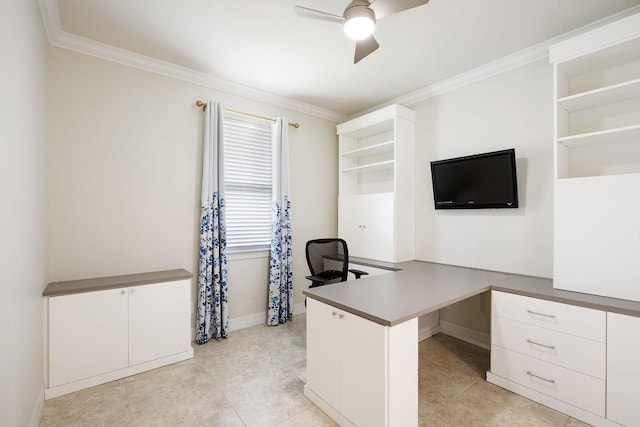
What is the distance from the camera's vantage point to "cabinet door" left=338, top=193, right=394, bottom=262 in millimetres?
3305

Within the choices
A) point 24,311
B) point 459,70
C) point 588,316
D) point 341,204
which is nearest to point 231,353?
point 24,311

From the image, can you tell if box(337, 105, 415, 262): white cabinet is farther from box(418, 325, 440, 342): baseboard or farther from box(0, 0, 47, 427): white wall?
box(0, 0, 47, 427): white wall

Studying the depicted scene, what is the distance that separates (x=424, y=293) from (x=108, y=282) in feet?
8.11

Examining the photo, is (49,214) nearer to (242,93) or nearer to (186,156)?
(186,156)

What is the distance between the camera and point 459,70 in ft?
9.50

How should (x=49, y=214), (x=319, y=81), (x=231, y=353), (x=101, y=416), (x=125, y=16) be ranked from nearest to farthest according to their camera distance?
(x=101, y=416)
(x=125, y=16)
(x=49, y=214)
(x=231, y=353)
(x=319, y=81)

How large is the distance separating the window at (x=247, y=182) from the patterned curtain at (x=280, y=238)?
135 millimetres

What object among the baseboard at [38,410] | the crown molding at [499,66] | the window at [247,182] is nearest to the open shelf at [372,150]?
the crown molding at [499,66]

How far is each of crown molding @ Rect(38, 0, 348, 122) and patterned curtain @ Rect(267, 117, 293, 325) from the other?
37cm

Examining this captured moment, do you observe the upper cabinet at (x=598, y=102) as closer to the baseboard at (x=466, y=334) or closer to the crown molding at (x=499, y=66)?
the crown molding at (x=499, y=66)

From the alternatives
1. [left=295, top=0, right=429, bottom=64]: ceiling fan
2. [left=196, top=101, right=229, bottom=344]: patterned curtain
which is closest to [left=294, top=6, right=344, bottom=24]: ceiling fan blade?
[left=295, top=0, right=429, bottom=64]: ceiling fan

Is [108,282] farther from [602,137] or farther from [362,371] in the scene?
[602,137]

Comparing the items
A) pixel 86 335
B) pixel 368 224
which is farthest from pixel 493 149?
pixel 86 335

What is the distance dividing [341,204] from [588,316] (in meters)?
2.69
